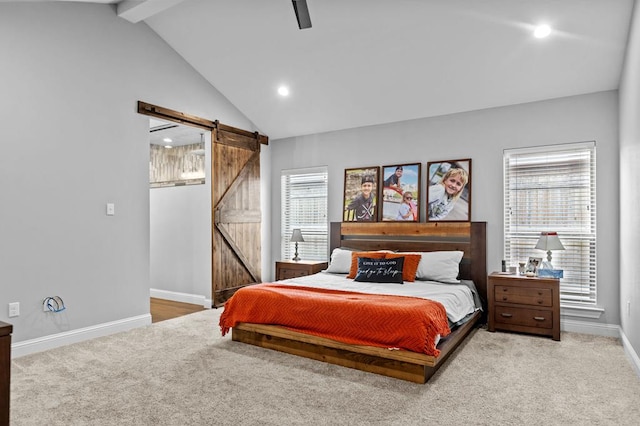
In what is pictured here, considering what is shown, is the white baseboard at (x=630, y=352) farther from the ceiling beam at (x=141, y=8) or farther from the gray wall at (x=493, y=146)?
the ceiling beam at (x=141, y=8)

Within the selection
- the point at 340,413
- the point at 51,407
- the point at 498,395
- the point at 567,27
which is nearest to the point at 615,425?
the point at 498,395

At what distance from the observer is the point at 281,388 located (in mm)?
2848

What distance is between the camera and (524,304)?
165 inches

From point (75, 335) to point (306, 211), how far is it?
3.46 m

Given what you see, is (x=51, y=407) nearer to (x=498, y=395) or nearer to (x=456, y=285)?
(x=498, y=395)

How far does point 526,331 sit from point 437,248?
1.34 meters

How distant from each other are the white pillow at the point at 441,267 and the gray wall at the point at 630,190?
1.54m

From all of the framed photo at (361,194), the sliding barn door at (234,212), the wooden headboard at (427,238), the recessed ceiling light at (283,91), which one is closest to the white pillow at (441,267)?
the wooden headboard at (427,238)

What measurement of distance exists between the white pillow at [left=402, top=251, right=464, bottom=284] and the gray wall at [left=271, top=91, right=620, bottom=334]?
1.71ft

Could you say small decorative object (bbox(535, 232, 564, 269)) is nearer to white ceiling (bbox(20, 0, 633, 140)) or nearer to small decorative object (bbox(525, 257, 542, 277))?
small decorative object (bbox(525, 257, 542, 277))

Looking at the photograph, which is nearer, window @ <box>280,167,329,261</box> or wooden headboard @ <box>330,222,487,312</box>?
wooden headboard @ <box>330,222,487,312</box>

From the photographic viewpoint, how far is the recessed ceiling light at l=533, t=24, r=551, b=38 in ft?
→ 12.0

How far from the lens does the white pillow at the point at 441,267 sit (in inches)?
179

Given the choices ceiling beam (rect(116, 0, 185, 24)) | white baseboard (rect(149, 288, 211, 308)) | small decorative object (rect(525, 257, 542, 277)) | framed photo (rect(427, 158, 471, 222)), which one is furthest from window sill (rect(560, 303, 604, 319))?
ceiling beam (rect(116, 0, 185, 24))
